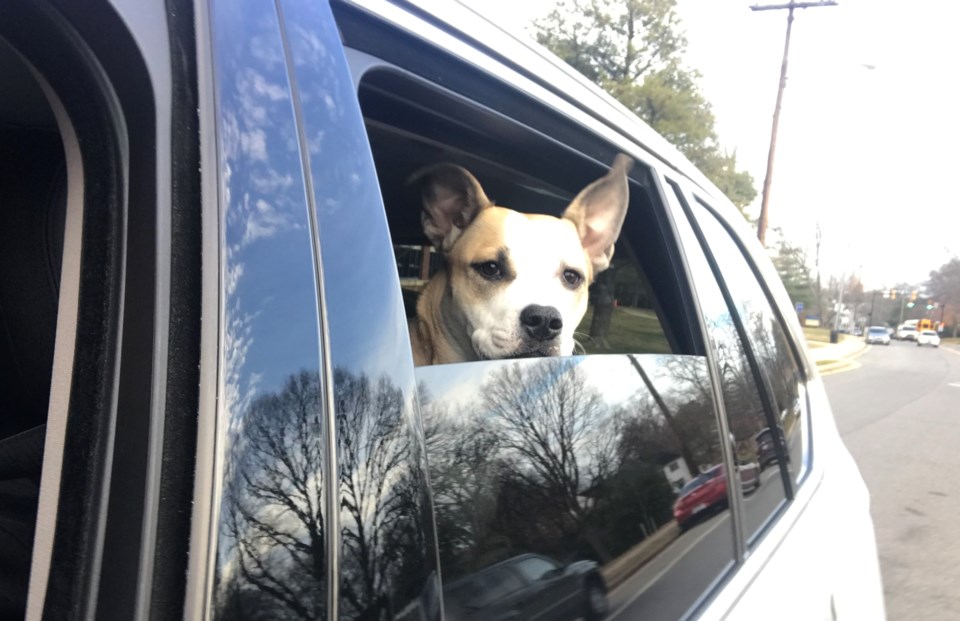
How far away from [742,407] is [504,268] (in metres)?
0.80

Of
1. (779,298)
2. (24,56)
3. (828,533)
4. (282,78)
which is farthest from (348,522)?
(779,298)

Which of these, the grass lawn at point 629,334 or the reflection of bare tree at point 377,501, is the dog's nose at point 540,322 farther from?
the reflection of bare tree at point 377,501

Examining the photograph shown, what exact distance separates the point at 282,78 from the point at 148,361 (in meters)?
0.38

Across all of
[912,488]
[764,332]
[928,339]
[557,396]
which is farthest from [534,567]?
[928,339]

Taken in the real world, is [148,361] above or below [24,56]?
below

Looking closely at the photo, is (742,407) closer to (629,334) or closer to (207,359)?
(629,334)

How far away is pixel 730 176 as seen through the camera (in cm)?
3253

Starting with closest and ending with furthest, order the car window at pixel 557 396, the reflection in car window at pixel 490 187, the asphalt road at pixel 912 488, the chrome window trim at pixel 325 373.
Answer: the chrome window trim at pixel 325 373 < the car window at pixel 557 396 < the reflection in car window at pixel 490 187 < the asphalt road at pixel 912 488

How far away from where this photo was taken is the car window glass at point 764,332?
2406 mm

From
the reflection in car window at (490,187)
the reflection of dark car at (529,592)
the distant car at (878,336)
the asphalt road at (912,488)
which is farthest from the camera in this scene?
the distant car at (878,336)

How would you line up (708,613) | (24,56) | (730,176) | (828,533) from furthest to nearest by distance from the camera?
(730,176) < (828,533) < (708,613) < (24,56)

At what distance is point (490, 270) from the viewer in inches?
72.6

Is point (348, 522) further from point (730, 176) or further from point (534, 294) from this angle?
point (730, 176)

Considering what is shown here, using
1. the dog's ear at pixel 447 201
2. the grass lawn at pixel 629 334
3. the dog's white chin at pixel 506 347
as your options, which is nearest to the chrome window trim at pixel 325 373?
the dog's white chin at pixel 506 347
